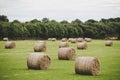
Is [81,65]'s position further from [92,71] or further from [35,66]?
[35,66]

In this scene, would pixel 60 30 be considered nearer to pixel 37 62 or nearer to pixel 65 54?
pixel 65 54

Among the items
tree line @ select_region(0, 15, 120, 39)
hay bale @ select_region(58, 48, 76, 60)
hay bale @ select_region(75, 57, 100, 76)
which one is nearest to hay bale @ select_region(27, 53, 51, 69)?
hay bale @ select_region(75, 57, 100, 76)

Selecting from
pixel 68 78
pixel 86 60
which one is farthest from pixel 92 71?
pixel 68 78

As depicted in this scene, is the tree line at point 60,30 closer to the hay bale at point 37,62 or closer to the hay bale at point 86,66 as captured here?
the hay bale at point 37,62

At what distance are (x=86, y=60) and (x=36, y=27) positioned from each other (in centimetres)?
10063

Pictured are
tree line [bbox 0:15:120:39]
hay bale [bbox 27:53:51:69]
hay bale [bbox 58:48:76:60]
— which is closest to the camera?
hay bale [bbox 27:53:51:69]

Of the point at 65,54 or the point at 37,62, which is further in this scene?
the point at 65,54

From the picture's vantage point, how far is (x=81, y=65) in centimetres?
2103

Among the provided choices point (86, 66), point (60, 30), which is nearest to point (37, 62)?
point (86, 66)

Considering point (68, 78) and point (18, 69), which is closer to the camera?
point (68, 78)

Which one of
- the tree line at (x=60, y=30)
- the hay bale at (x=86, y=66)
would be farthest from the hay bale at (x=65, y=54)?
the tree line at (x=60, y=30)

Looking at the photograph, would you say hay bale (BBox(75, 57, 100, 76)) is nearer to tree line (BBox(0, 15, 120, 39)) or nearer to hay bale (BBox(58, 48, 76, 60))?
hay bale (BBox(58, 48, 76, 60))

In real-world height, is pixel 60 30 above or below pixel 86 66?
above

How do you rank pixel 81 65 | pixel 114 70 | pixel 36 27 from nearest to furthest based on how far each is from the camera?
1. pixel 81 65
2. pixel 114 70
3. pixel 36 27
